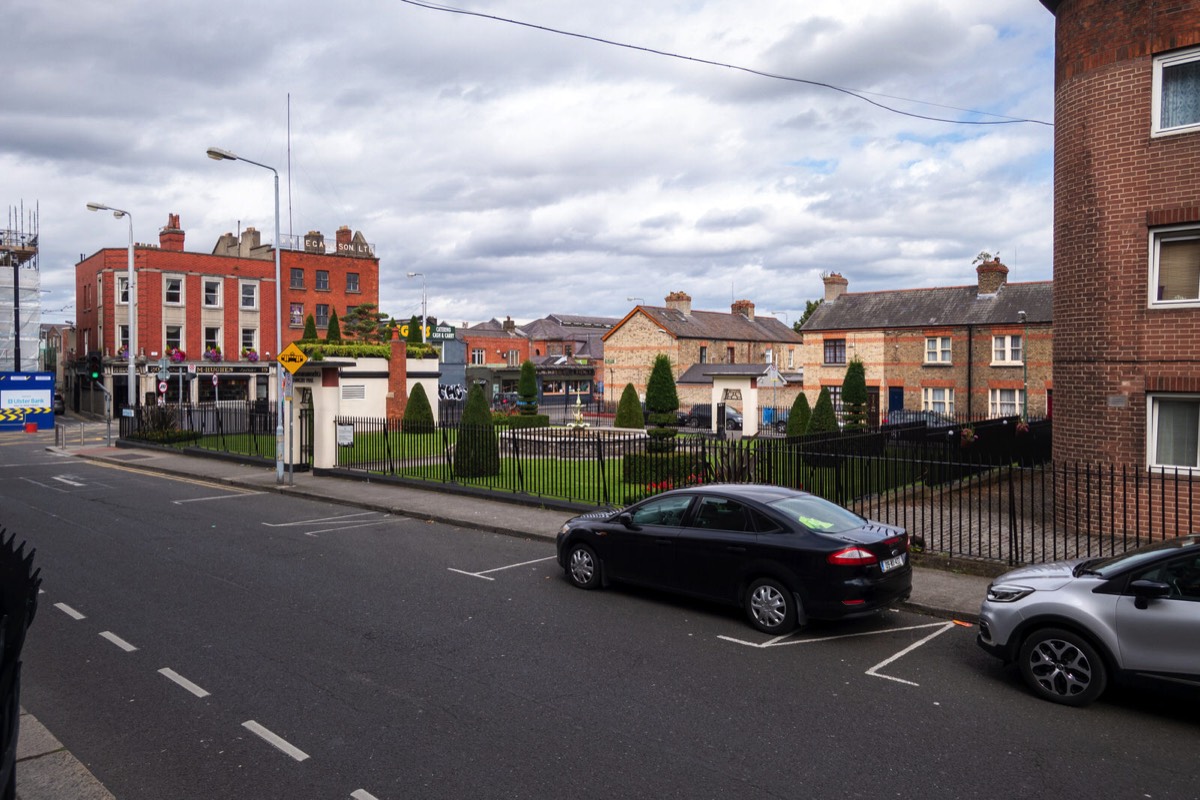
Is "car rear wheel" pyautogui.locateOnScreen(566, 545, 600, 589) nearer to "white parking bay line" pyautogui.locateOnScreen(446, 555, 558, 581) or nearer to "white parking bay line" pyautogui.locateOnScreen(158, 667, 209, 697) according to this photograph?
"white parking bay line" pyautogui.locateOnScreen(446, 555, 558, 581)

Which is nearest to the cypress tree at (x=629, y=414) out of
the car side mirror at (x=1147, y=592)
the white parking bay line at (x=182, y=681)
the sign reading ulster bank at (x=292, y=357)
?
the sign reading ulster bank at (x=292, y=357)

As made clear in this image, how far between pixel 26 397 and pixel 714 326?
5462cm

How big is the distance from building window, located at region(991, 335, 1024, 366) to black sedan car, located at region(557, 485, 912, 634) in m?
39.1

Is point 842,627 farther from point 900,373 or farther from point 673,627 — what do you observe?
point 900,373

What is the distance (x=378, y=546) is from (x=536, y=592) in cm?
409

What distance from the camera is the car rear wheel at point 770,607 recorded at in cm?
834

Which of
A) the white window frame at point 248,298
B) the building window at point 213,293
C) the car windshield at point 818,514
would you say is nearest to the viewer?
the car windshield at point 818,514

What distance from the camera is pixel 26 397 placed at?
44.3 ft

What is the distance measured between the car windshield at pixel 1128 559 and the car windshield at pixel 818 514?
2.28 meters

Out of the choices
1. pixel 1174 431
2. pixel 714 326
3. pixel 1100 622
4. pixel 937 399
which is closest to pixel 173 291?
pixel 714 326

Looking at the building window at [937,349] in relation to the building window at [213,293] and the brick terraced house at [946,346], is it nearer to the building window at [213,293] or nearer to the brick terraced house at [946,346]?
the brick terraced house at [946,346]

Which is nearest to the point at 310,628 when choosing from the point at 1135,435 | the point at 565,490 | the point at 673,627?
the point at 673,627

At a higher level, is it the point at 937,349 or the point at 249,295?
the point at 249,295

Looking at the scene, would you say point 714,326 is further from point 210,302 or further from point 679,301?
point 210,302
